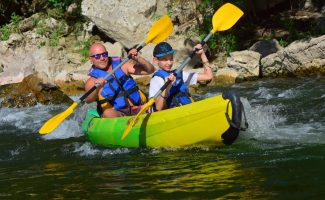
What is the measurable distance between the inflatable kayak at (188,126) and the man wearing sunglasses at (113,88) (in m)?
0.40

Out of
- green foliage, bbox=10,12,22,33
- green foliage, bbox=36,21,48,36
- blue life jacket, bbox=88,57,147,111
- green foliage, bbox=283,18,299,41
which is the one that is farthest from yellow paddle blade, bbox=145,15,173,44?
green foliage, bbox=10,12,22,33

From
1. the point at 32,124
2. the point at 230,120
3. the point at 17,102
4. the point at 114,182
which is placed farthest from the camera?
the point at 17,102

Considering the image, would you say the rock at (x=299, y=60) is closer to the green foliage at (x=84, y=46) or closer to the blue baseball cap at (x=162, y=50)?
the green foliage at (x=84, y=46)

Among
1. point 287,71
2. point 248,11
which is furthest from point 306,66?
point 248,11

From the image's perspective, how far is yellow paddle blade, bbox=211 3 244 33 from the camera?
20.1 ft

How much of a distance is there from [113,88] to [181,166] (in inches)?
68.6

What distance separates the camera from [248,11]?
13375mm

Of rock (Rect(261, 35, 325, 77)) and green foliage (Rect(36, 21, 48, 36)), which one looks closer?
rock (Rect(261, 35, 325, 77))

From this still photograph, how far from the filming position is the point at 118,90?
582 centimetres

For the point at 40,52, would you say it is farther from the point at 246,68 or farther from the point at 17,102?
the point at 246,68

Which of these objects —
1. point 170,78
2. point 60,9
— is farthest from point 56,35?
point 170,78

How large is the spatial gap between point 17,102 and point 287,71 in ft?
16.2

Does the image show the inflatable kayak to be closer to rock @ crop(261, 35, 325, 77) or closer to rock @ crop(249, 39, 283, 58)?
rock @ crop(261, 35, 325, 77)

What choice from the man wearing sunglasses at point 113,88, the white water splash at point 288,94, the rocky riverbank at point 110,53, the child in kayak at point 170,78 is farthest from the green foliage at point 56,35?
the child in kayak at point 170,78
